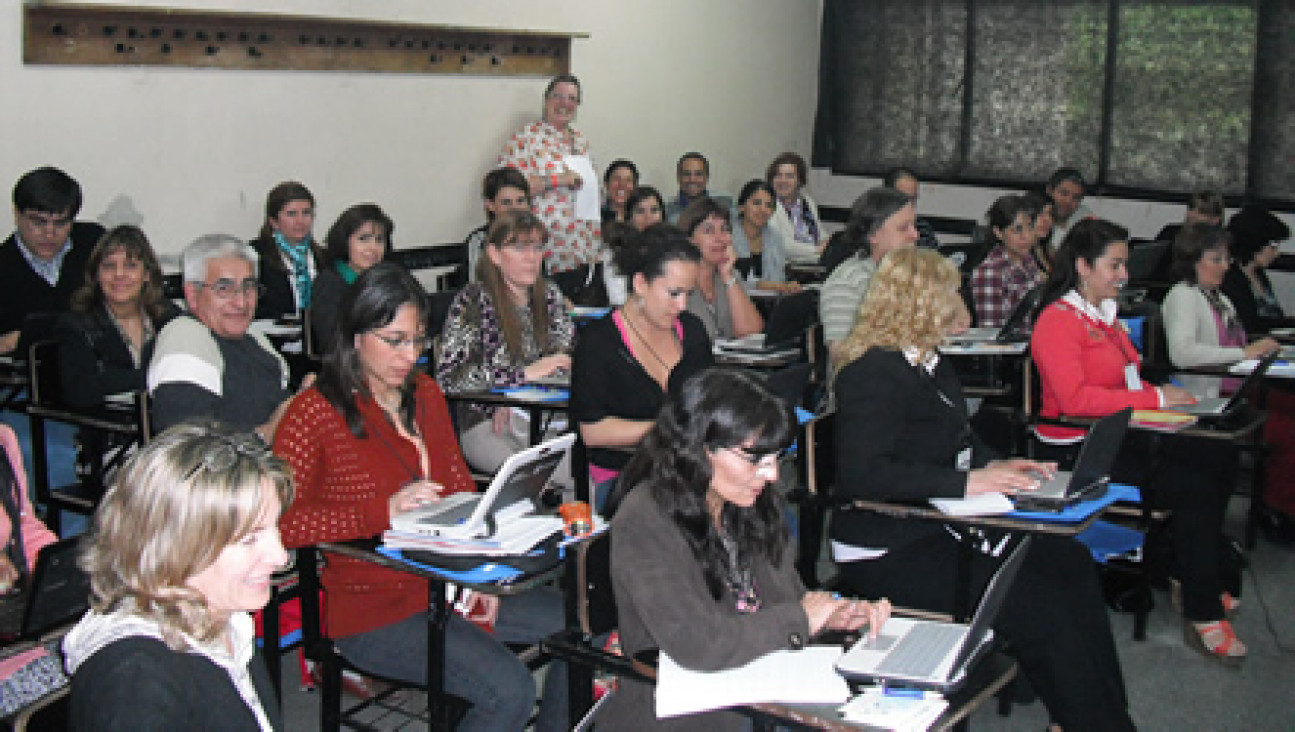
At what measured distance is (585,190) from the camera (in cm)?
767

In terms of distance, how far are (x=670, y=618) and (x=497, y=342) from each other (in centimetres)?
244

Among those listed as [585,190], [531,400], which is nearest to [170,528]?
[531,400]

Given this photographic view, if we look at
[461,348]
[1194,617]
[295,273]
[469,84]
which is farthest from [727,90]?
[1194,617]

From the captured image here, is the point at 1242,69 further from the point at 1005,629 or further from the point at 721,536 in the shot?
the point at 721,536

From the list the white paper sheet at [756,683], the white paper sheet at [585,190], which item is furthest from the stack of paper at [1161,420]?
the white paper sheet at [585,190]

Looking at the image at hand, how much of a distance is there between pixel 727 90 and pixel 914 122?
4.99 feet

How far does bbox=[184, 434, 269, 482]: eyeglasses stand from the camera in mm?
1838

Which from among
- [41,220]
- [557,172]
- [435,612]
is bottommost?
[435,612]

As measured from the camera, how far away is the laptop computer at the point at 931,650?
7.35ft

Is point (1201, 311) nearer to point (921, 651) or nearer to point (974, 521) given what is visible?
point (974, 521)

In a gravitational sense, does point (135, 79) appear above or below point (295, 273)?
above

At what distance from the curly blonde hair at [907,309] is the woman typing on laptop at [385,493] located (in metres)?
1.05

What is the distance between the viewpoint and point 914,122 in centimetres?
1027

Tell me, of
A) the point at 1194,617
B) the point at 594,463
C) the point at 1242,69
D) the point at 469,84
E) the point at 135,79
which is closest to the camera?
the point at 594,463
